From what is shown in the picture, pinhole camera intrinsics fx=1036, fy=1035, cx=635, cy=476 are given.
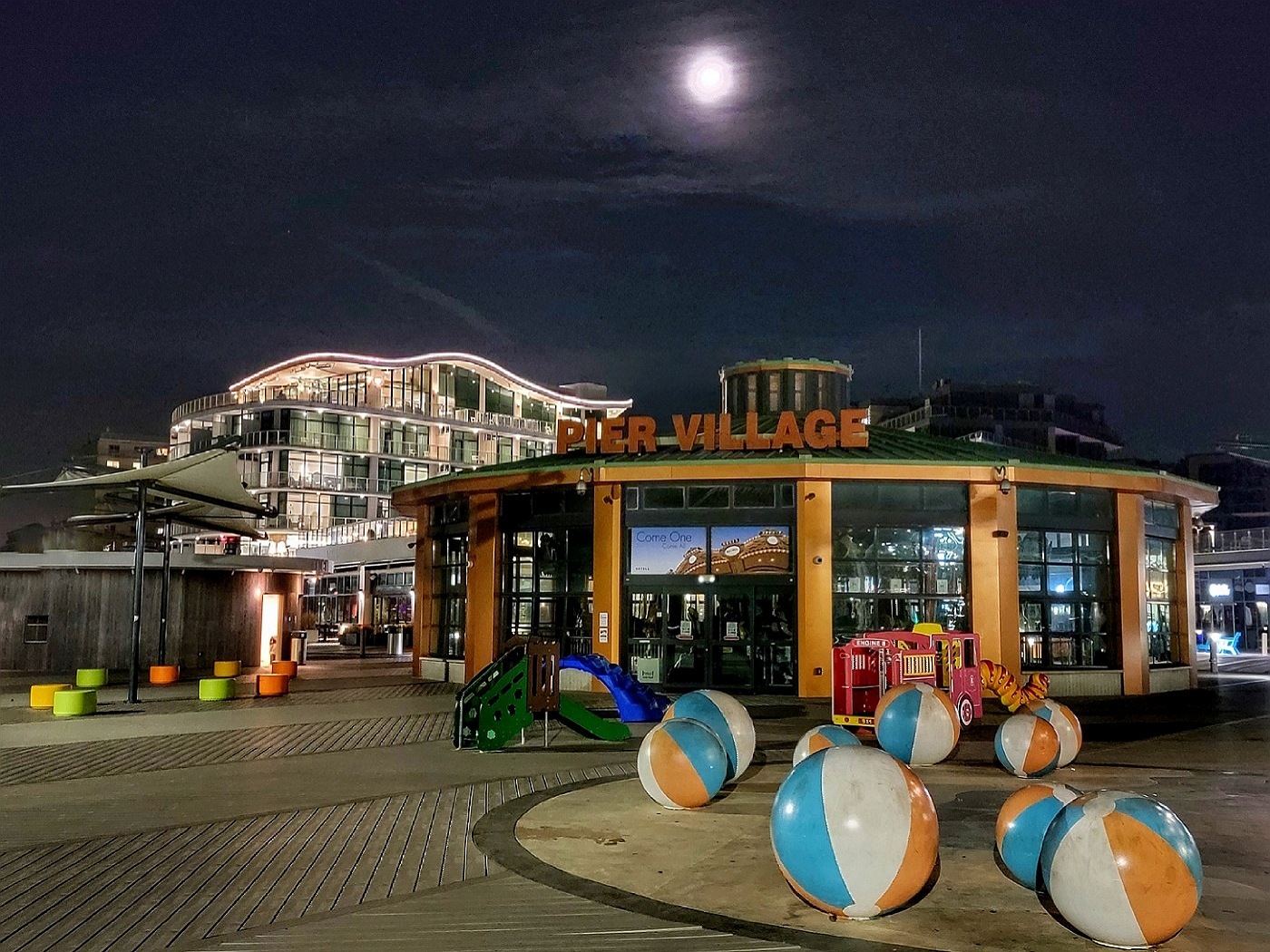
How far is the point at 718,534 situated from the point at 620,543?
2489mm

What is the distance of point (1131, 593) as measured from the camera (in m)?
26.6

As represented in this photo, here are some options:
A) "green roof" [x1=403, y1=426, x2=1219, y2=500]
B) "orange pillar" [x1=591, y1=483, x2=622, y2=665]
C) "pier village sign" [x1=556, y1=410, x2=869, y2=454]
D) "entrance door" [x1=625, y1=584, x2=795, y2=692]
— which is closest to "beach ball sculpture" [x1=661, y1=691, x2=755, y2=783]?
"entrance door" [x1=625, y1=584, x2=795, y2=692]

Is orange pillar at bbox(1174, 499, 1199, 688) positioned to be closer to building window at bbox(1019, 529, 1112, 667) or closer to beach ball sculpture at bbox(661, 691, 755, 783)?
building window at bbox(1019, 529, 1112, 667)

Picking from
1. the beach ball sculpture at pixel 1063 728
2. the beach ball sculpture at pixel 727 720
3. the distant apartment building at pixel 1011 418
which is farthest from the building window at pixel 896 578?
the distant apartment building at pixel 1011 418

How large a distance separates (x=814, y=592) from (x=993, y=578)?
4.48m

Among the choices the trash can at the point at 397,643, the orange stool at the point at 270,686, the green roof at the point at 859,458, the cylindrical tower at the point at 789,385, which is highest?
the cylindrical tower at the point at 789,385

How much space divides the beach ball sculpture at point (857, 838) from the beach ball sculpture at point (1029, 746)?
269 inches

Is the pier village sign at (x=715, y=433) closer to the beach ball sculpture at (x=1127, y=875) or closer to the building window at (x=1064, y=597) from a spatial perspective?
the building window at (x=1064, y=597)

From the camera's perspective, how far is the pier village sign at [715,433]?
84.8 ft

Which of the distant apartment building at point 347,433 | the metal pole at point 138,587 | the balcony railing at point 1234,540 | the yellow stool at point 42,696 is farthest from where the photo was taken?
the distant apartment building at point 347,433

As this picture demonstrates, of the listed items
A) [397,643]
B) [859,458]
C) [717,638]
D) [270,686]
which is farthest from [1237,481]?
[270,686]

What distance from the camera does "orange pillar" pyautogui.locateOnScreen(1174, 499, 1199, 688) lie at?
29422 millimetres

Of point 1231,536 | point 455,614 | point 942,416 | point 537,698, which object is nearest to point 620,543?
point 455,614

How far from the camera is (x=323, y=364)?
9388 cm
